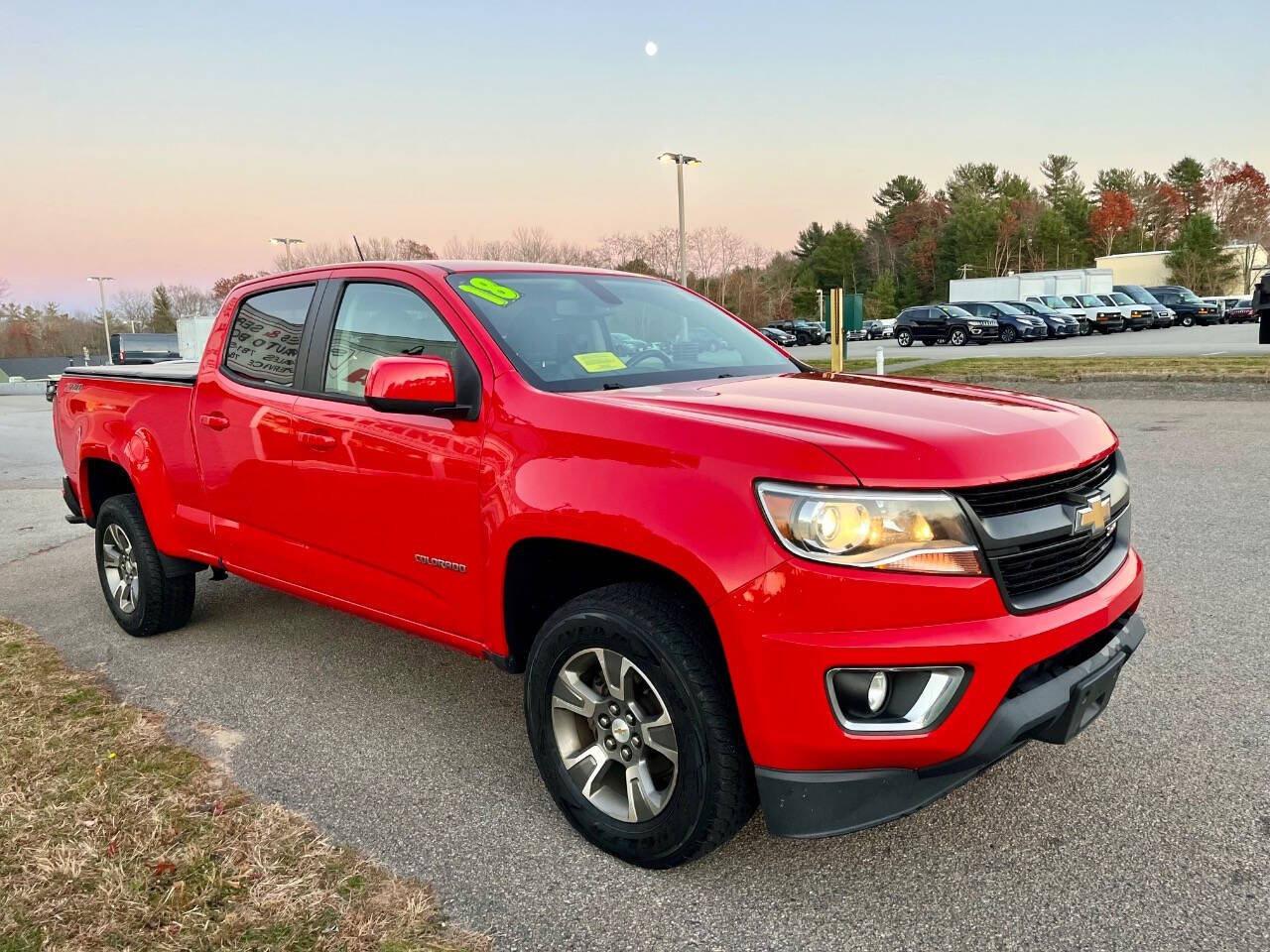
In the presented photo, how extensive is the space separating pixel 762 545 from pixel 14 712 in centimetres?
351

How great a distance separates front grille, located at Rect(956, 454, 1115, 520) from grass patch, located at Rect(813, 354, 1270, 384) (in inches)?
568

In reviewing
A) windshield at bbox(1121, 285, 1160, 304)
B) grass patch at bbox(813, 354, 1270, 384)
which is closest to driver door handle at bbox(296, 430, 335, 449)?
grass patch at bbox(813, 354, 1270, 384)

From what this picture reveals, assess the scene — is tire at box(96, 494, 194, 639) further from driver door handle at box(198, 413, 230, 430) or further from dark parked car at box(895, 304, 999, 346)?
dark parked car at box(895, 304, 999, 346)

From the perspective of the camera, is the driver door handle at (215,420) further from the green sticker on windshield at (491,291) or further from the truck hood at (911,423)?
the truck hood at (911,423)

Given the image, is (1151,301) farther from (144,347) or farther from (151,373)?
(151,373)

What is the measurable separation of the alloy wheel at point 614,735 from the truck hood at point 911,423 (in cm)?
80

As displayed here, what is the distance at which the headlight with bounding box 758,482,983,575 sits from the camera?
226 cm

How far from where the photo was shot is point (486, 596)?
3086mm

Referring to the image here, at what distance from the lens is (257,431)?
3.99 metres

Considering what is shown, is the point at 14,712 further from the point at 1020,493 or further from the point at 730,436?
the point at 1020,493

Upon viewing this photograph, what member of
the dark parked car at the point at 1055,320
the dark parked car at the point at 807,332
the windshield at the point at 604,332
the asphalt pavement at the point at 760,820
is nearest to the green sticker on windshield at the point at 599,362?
the windshield at the point at 604,332

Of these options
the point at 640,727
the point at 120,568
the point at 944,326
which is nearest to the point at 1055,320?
the point at 944,326

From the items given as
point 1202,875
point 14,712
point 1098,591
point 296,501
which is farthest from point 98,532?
point 1202,875

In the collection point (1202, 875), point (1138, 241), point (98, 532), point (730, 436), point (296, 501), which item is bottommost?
point (1202, 875)
